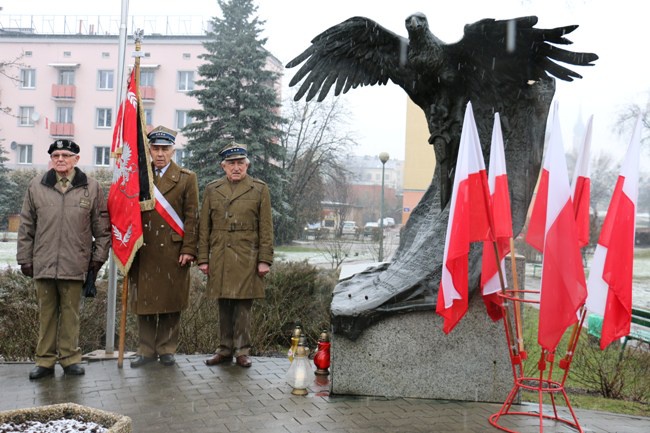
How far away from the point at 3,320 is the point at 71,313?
2744 mm

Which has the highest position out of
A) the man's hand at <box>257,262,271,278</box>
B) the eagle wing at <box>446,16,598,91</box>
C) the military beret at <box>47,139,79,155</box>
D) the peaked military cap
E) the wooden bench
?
the eagle wing at <box>446,16,598,91</box>

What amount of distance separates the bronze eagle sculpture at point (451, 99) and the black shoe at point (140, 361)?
6.12 feet

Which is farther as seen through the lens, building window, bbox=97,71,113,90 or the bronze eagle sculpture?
building window, bbox=97,71,113,90

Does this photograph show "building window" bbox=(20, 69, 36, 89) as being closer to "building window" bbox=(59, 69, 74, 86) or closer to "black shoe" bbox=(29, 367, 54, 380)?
"building window" bbox=(59, 69, 74, 86)

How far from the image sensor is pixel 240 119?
21.4 m

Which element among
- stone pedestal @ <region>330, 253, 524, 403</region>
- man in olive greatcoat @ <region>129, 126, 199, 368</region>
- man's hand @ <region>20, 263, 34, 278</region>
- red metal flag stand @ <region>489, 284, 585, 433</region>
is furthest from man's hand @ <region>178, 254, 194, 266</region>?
red metal flag stand @ <region>489, 284, 585, 433</region>

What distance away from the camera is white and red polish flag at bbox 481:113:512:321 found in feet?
14.6

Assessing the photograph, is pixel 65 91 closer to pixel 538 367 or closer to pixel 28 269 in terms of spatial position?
pixel 28 269

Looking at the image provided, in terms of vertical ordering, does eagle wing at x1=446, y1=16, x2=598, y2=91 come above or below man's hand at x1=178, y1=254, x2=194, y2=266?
above

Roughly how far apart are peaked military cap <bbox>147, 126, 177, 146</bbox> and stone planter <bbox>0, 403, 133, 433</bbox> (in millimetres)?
3181

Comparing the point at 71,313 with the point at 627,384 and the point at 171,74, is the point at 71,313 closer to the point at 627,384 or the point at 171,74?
the point at 627,384

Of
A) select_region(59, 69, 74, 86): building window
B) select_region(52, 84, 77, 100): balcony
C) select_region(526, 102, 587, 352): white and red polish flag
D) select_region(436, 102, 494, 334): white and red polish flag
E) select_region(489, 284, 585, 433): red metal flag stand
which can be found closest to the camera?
select_region(526, 102, 587, 352): white and red polish flag

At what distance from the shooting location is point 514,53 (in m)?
5.14

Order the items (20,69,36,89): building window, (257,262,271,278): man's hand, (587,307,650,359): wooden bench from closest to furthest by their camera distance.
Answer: (257,262,271,278): man's hand → (587,307,650,359): wooden bench → (20,69,36,89): building window
